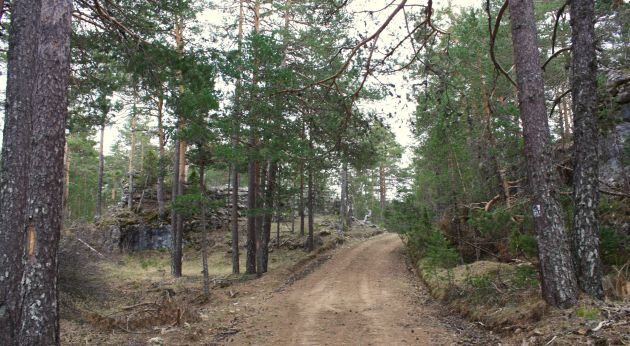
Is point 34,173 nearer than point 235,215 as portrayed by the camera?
Yes

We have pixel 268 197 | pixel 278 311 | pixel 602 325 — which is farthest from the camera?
pixel 268 197

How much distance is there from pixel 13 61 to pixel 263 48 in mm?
7849

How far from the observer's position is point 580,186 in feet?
18.9

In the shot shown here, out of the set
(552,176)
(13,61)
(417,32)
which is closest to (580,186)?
(552,176)

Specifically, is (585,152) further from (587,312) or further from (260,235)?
(260,235)

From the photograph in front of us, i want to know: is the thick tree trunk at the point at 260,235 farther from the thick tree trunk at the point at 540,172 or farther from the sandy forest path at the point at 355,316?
the thick tree trunk at the point at 540,172

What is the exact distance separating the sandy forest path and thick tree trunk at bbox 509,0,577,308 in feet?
4.78

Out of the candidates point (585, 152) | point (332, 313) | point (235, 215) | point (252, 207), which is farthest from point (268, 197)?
point (585, 152)

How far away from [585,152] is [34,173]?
23.2ft

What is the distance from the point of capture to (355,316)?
878 cm

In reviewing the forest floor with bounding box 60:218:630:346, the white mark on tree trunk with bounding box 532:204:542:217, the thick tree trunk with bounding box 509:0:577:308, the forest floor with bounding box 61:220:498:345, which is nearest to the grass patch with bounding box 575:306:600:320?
the forest floor with bounding box 60:218:630:346

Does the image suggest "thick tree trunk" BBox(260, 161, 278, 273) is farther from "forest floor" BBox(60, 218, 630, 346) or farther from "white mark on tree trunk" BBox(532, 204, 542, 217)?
"white mark on tree trunk" BBox(532, 204, 542, 217)

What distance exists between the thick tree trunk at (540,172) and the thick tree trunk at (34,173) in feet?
20.3

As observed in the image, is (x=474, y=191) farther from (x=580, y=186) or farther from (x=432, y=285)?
(x=580, y=186)
